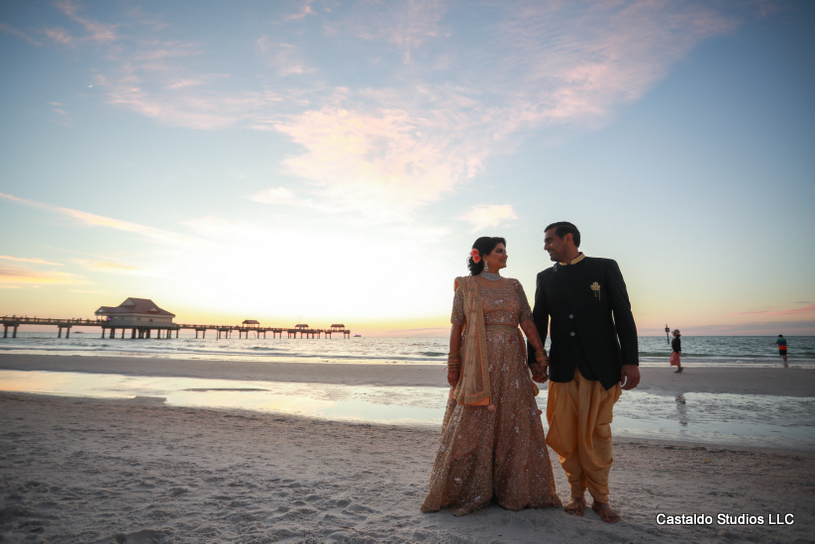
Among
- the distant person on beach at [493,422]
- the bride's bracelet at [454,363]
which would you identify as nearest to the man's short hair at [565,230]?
the distant person on beach at [493,422]

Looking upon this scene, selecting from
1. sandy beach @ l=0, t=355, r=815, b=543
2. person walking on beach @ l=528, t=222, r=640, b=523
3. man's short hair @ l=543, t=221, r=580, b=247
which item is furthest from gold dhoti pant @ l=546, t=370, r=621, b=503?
man's short hair @ l=543, t=221, r=580, b=247

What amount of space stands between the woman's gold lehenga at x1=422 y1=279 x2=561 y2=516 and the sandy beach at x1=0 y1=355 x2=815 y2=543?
0.13 m

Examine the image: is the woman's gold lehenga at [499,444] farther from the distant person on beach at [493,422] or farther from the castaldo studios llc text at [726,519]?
the castaldo studios llc text at [726,519]

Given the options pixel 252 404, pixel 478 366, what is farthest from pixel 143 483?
pixel 252 404

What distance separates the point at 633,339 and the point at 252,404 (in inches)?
305

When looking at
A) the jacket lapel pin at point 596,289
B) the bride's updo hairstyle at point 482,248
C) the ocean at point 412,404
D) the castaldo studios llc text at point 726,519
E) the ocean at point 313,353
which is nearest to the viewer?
the castaldo studios llc text at point 726,519

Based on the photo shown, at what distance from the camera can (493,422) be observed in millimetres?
3020

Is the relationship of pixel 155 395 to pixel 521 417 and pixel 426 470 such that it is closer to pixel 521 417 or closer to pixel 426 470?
pixel 426 470

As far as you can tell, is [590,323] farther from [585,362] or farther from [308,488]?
[308,488]

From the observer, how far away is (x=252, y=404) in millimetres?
8531

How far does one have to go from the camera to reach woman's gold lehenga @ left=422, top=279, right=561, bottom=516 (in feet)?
9.81

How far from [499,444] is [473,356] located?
0.69 meters

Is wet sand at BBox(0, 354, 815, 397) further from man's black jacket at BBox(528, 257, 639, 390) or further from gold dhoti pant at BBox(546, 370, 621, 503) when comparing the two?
man's black jacket at BBox(528, 257, 639, 390)

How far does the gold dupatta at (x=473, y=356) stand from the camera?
2.95 metres
